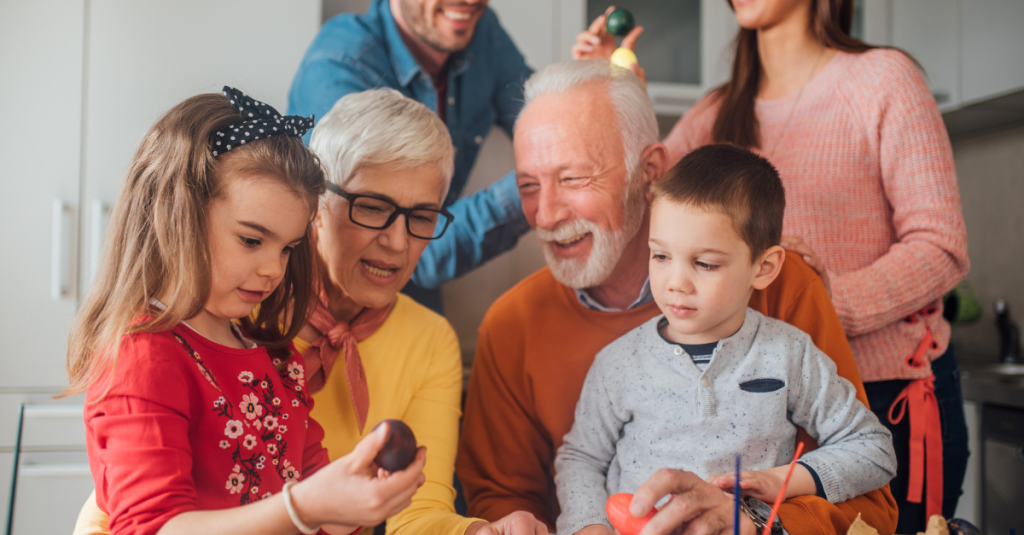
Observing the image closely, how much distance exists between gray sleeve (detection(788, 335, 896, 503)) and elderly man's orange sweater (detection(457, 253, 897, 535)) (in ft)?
0.48

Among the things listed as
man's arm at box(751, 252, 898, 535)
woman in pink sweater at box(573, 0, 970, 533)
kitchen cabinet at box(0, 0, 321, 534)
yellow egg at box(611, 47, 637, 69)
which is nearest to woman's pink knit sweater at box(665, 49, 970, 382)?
woman in pink sweater at box(573, 0, 970, 533)

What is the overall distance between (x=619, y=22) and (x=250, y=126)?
2.48ft

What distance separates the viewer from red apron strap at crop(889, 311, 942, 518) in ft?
3.89

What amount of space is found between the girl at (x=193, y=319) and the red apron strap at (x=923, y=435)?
3.46ft

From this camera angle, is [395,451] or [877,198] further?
[877,198]

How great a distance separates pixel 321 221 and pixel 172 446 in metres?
0.44

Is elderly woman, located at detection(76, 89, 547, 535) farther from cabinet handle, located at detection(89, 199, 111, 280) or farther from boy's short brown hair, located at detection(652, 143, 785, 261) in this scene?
cabinet handle, located at detection(89, 199, 111, 280)

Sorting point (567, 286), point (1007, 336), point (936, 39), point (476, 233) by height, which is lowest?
point (1007, 336)

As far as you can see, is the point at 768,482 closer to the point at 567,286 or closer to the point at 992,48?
the point at 567,286

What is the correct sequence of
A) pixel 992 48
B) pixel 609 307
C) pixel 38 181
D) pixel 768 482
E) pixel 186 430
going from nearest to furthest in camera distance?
pixel 186 430
pixel 768 482
pixel 609 307
pixel 38 181
pixel 992 48

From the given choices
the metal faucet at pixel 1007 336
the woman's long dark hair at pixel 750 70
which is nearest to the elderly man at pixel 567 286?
the woman's long dark hair at pixel 750 70

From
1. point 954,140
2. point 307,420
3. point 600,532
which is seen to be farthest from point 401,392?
point 954,140

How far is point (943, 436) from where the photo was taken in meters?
1.28

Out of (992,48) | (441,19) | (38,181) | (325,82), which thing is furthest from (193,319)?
(992,48)
